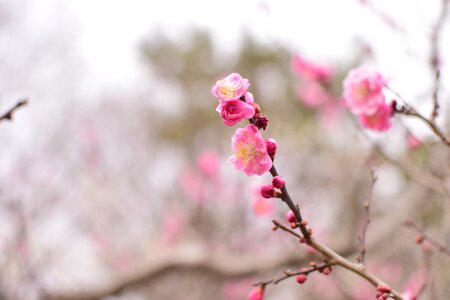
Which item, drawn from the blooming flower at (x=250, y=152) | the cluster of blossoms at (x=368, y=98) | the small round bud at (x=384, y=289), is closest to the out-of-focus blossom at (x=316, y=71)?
the cluster of blossoms at (x=368, y=98)

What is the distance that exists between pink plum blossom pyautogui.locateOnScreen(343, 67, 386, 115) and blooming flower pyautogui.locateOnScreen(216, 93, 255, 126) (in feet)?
2.37

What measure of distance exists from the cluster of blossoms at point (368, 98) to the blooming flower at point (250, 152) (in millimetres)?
683

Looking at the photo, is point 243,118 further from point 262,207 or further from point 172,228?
point 172,228

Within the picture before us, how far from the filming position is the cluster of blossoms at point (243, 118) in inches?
44.3

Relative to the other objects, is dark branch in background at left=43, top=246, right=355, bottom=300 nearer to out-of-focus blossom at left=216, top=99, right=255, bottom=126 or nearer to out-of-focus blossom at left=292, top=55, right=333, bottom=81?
out-of-focus blossom at left=292, top=55, right=333, bottom=81

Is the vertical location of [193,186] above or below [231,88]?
below

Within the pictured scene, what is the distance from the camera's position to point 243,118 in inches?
44.1

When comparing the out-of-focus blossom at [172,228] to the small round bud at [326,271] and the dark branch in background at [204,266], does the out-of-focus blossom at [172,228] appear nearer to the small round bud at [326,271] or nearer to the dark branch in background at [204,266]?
the dark branch in background at [204,266]

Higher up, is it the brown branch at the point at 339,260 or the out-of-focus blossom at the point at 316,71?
the brown branch at the point at 339,260

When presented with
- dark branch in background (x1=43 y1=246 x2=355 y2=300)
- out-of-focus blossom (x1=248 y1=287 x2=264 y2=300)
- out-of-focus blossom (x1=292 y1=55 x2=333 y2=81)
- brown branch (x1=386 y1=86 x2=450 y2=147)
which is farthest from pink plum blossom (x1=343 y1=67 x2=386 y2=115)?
dark branch in background (x1=43 y1=246 x2=355 y2=300)

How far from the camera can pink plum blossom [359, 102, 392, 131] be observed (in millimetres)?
1687

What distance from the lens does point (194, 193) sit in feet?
28.9

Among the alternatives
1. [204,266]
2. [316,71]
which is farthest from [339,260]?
[204,266]

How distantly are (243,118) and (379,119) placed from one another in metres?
0.80
